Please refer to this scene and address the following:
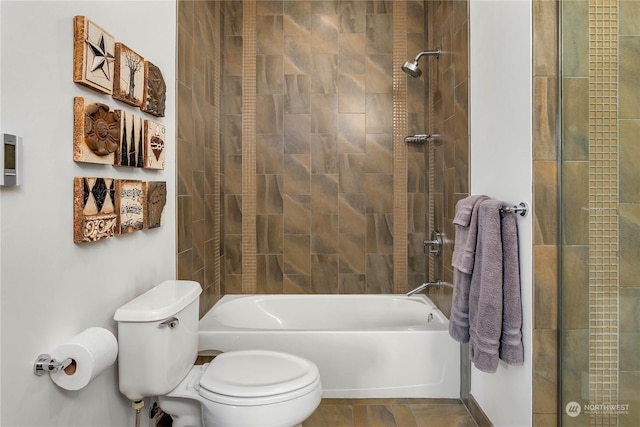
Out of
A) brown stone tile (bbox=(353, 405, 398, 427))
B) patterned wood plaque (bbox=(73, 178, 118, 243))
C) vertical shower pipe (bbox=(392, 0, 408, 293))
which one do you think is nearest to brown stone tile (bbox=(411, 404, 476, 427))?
brown stone tile (bbox=(353, 405, 398, 427))

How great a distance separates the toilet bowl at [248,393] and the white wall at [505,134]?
0.79 m

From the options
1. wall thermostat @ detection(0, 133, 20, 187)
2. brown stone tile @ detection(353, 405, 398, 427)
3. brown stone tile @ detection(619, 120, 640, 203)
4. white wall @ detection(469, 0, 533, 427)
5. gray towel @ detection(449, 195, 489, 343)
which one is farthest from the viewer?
brown stone tile @ detection(353, 405, 398, 427)

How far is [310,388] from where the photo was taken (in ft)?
5.41

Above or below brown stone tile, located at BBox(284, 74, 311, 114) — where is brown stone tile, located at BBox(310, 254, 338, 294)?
below

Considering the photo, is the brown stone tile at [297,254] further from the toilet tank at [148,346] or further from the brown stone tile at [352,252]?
the toilet tank at [148,346]

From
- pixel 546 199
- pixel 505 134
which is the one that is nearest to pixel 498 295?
pixel 546 199

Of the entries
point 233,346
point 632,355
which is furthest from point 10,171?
point 632,355

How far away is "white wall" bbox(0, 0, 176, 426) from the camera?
1.16 meters

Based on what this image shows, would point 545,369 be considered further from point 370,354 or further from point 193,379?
point 193,379

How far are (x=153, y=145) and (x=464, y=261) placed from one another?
1437mm

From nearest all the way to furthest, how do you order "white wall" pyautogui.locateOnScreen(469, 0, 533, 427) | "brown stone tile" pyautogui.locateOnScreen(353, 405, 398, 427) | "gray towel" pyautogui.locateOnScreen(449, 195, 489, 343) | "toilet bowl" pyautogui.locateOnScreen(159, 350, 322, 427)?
"toilet bowl" pyautogui.locateOnScreen(159, 350, 322, 427) < "white wall" pyautogui.locateOnScreen(469, 0, 533, 427) < "gray towel" pyautogui.locateOnScreen(449, 195, 489, 343) < "brown stone tile" pyautogui.locateOnScreen(353, 405, 398, 427)

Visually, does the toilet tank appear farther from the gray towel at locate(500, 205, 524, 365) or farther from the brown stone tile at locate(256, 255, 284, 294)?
the brown stone tile at locate(256, 255, 284, 294)

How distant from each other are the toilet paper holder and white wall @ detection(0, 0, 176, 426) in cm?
2

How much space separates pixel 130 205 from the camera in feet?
5.82
